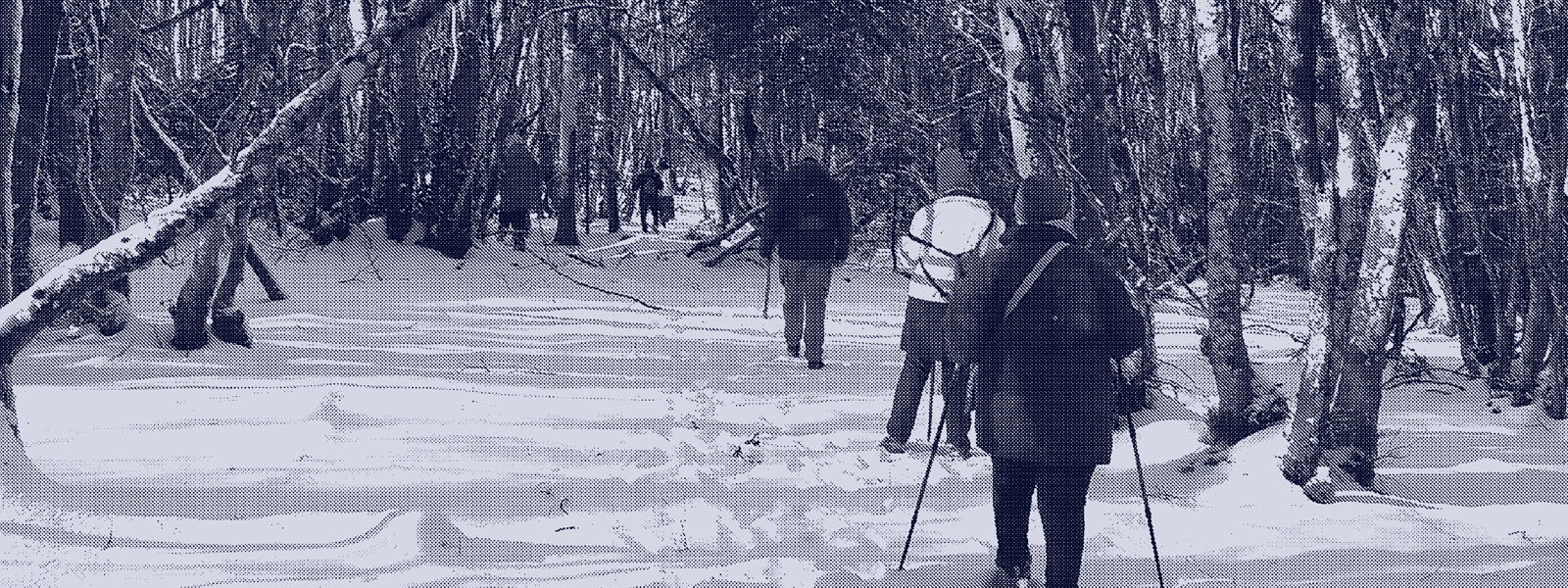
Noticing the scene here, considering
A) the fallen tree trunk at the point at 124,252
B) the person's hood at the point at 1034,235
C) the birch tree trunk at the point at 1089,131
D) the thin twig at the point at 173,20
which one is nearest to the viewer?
the person's hood at the point at 1034,235

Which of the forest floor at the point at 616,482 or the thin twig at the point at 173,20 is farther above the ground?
the thin twig at the point at 173,20

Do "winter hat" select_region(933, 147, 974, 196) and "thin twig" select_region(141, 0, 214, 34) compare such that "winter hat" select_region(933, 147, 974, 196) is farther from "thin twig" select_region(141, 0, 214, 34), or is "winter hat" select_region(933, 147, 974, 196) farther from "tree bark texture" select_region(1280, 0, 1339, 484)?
"thin twig" select_region(141, 0, 214, 34)

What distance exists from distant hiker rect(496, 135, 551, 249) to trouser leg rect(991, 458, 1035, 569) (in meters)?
18.3

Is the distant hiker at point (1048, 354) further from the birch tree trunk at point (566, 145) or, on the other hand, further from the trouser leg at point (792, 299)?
the birch tree trunk at point (566, 145)

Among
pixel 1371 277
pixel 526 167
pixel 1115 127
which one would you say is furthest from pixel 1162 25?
pixel 526 167

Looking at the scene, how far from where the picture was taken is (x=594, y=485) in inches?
307

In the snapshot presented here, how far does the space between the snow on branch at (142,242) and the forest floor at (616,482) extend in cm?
71

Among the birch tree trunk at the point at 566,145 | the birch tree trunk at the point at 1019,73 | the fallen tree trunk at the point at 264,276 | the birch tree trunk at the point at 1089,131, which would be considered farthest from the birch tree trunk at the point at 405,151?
the birch tree trunk at the point at 1089,131

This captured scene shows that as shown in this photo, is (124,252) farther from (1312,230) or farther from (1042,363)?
(1312,230)

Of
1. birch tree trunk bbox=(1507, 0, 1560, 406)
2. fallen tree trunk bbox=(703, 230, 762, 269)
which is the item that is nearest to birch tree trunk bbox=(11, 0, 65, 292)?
birch tree trunk bbox=(1507, 0, 1560, 406)

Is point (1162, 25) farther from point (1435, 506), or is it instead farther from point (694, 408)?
point (1435, 506)

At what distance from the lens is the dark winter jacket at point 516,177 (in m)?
23.8

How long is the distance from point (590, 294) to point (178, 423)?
10706 millimetres

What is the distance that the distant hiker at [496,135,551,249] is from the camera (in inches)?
937
